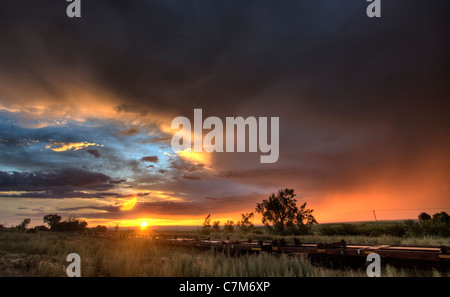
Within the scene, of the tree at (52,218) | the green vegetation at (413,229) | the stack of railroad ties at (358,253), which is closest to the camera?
the stack of railroad ties at (358,253)

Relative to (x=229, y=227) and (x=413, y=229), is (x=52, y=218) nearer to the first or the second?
(x=229, y=227)

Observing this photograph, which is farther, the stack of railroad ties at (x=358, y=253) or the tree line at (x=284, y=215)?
the tree line at (x=284, y=215)

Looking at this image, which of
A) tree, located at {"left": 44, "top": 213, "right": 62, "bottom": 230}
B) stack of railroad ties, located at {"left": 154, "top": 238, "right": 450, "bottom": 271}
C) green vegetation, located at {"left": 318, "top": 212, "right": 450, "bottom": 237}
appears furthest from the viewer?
tree, located at {"left": 44, "top": 213, "right": 62, "bottom": 230}

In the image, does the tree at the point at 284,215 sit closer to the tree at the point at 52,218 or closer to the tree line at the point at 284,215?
the tree line at the point at 284,215

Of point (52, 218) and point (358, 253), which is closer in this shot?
point (358, 253)

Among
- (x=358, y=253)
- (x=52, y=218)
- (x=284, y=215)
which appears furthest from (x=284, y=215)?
(x=52, y=218)


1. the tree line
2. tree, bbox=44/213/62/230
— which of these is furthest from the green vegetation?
tree, bbox=44/213/62/230

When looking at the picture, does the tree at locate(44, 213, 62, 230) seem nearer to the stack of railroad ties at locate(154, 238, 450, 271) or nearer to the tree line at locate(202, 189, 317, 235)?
the tree line at locate(202, 189, 317, 235)

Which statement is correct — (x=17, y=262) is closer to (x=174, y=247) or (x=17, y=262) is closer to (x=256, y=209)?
(x=174, y=247)

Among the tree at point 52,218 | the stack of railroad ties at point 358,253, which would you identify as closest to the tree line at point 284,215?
the stack of railroad ties at point 358,253

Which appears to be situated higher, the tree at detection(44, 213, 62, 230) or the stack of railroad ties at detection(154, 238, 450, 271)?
the stack of railroad ties at detection(154, 238, 450, 271)
